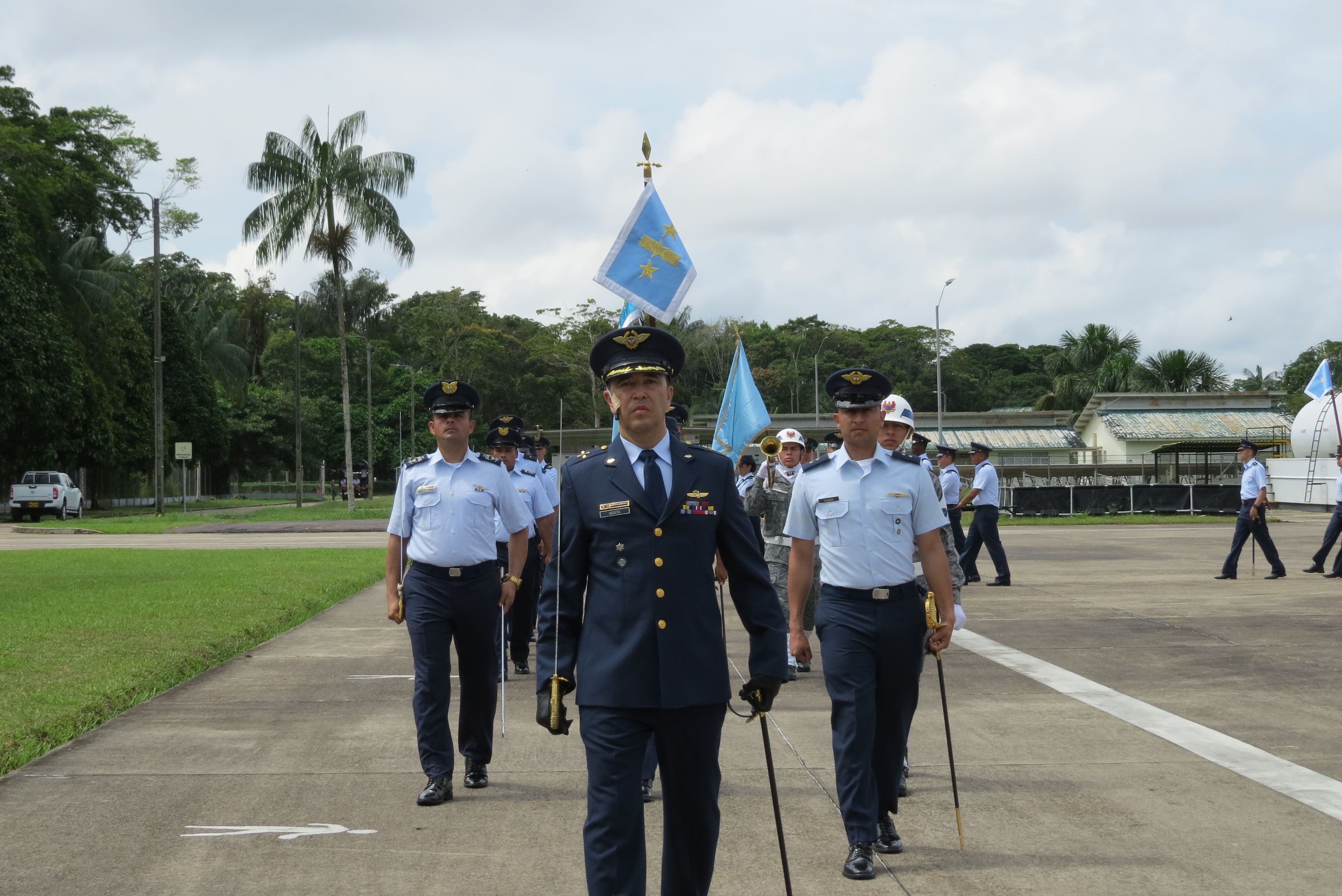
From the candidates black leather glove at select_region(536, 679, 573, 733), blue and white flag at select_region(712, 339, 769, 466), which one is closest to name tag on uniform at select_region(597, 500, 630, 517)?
black leather glove at select_region(536, 679, 573, 733)

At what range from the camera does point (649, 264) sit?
9.31 m

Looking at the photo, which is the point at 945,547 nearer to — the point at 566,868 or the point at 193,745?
the point at 566,868

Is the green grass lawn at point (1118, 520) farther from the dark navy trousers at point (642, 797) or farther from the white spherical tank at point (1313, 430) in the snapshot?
the dark navy trousers at point (642, 797)

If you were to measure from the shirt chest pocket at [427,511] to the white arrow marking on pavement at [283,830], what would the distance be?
161cm

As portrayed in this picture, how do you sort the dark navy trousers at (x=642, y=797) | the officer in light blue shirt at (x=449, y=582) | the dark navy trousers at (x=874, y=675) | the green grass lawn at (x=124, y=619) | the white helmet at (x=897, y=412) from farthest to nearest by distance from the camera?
the green grass lawn at (x=124, y=619) → the white helmet at (x=897, y=412) → the officer in light blue shirt at (x=449, y=582) → the dark navy trousers at (x=874, y=675) → the dark navy trousers at (x=642, y=797)

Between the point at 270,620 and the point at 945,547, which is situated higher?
the point at 945,547

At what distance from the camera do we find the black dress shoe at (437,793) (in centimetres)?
616

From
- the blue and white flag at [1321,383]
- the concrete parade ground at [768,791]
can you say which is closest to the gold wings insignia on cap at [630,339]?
the concrete parade ground at [768,791]

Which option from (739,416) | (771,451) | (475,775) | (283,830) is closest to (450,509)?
(475,775)

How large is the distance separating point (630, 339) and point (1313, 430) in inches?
1825

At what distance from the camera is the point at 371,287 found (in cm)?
8788

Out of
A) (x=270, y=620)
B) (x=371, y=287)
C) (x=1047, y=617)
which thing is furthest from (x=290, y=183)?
(x=371, y=287)

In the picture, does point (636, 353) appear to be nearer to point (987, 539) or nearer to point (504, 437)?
point (504, 437)

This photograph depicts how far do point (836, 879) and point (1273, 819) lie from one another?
86.6 inches
